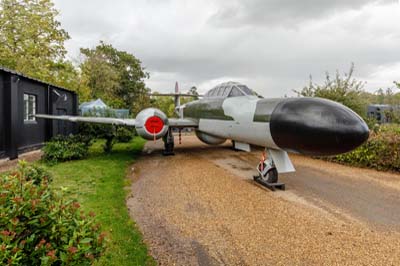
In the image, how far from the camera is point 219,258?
2.92 m

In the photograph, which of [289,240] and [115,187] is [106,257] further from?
[115,187]

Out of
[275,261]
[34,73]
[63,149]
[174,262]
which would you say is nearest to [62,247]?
[174,262]

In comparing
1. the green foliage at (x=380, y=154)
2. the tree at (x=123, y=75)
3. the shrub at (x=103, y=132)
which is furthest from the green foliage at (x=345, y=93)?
the tree at (x=123, y=75)

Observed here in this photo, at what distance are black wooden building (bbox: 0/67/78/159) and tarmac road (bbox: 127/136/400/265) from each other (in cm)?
506

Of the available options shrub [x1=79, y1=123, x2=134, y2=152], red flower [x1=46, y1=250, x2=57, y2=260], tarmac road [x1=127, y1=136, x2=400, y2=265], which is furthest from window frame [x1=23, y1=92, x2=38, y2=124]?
red flower [x1=46, y1=250, x2=57, y2=260]

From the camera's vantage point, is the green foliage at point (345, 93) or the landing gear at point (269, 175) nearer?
the landing gear at point (269, 175)

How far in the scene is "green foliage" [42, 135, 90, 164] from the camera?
850 cm

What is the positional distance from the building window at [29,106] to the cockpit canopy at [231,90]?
7490 mm

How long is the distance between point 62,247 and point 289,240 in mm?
2747

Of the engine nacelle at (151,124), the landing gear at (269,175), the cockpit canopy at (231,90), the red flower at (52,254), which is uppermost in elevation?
the cockpit canopy at (231,90)

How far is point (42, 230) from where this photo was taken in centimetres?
162

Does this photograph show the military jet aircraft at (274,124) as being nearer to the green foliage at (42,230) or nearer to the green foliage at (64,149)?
the green foliage at (64,149)

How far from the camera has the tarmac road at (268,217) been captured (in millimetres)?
3008

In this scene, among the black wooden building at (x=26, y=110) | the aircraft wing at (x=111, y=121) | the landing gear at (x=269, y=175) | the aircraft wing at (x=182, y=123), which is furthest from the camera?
the aircraft wing at (x=182, y=123)
